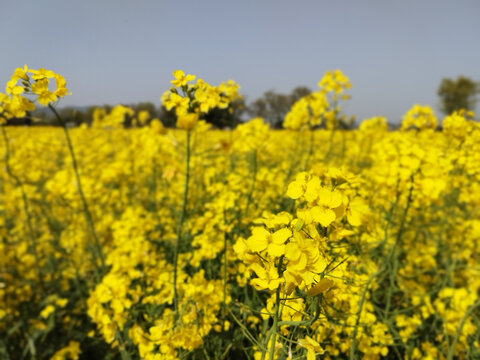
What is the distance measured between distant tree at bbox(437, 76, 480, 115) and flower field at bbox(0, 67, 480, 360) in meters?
37.1

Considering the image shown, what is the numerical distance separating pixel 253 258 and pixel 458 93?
43925 millimetres

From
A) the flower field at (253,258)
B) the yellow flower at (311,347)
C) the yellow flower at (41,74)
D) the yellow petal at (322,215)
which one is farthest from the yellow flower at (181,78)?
the yellow flower at (311,347)

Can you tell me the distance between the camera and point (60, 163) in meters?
9.83

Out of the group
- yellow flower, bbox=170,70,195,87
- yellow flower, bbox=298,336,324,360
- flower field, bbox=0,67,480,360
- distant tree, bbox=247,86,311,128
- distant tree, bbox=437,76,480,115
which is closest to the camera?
yellow flower, bbox=298,336,324,360

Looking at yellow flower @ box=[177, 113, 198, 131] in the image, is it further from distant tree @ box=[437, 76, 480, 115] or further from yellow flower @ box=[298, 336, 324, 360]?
distant tree @ box=[437, 76, 480, 115]

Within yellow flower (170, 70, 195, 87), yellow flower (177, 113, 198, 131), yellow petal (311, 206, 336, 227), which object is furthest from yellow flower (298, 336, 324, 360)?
yellow flower (170, 70, 195, 87)

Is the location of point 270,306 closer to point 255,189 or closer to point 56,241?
point 255,189

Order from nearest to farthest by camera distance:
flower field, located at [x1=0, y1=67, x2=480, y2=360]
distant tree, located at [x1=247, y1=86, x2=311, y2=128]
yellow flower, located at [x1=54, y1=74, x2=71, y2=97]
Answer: flower field, located at [x1=0, y1=67, x2=480, y2=360], yellow flower, located at [x1=54, y1=74, x2=71, y2=97], distant tree, located at [x1=247, y1=86, x2=311, y2=128]

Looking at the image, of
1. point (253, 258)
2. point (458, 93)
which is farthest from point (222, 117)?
point (458, 93)

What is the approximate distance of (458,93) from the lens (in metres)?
34.8

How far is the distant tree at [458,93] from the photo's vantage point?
3425 centimetres

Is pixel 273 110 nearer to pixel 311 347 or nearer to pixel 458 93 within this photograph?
pixel 311 347

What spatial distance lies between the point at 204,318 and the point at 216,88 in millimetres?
1282

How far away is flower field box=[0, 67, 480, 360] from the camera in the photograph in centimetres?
108
